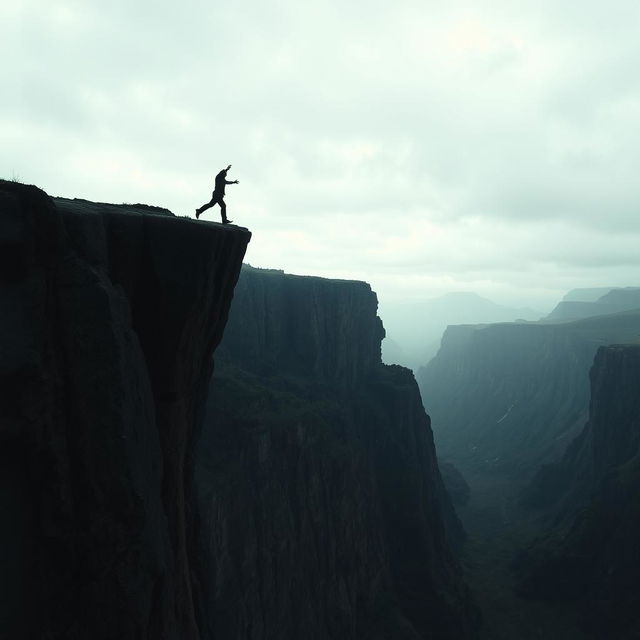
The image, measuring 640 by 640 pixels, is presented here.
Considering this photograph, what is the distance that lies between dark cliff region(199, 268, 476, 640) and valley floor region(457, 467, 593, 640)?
625cm

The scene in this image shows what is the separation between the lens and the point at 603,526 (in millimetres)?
77125

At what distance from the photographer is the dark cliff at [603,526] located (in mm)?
68062

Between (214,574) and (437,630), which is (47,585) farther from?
(437,630)

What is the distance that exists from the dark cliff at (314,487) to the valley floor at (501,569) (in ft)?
20.5

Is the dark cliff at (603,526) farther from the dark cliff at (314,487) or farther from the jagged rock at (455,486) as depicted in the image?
the jagged rock at (455,486)

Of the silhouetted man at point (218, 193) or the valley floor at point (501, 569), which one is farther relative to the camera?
the valley floor at point (501, 569)

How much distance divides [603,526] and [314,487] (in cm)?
5002

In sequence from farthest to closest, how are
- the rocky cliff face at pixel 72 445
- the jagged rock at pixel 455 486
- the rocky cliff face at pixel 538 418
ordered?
the rocky cliff face at pixel 538 418, the jagged rock at pixel 455 486, the rocky cliff face at pixel 72 445

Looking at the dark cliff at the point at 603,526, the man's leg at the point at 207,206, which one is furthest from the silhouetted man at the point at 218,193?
the dark cliff at the point at 603,526

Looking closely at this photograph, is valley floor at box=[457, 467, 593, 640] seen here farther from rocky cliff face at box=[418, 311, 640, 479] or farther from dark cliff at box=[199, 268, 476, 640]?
rocky cliff face at box=[418, 311, 640, 479]

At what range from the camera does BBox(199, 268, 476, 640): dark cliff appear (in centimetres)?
4541

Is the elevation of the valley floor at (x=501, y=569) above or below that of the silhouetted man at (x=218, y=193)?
below

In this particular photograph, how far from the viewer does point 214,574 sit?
40.2 meters

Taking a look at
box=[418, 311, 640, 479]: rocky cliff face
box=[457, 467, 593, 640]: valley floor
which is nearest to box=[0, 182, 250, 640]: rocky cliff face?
box=[457, 467, 593, 640]: valley floor
